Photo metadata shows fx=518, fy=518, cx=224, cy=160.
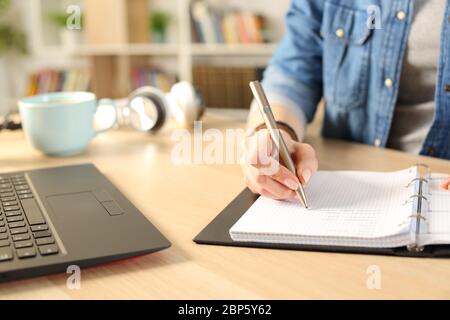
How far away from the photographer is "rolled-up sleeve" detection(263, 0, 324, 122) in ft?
3.29

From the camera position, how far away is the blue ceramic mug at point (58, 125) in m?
0.86

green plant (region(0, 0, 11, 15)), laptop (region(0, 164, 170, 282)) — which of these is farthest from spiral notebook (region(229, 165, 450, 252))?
green plant (region(0, 0, 11, 15))

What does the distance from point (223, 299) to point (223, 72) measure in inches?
90.8

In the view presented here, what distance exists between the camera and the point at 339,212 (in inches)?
21.5

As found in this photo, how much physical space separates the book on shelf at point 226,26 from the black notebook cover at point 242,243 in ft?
6.81

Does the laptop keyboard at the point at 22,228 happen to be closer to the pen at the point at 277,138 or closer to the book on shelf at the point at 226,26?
the pen at the point at 277,138

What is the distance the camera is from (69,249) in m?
0.48

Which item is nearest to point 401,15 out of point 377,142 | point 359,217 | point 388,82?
point 388,82

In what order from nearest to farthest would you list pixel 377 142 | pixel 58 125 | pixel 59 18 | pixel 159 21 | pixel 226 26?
pixel 58 125, pixel 377 142, pixel 226 26, pixel 159 21, pixel 59 18

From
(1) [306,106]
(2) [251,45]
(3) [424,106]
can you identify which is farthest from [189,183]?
(2) [251,45]

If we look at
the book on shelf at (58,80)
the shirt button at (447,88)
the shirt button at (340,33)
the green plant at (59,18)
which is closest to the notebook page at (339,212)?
the shirt button at (447,88)

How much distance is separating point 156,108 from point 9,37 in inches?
109

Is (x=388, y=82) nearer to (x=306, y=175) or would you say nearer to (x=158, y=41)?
(x=306, y=175)

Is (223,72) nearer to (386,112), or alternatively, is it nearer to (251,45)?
(251,45)
